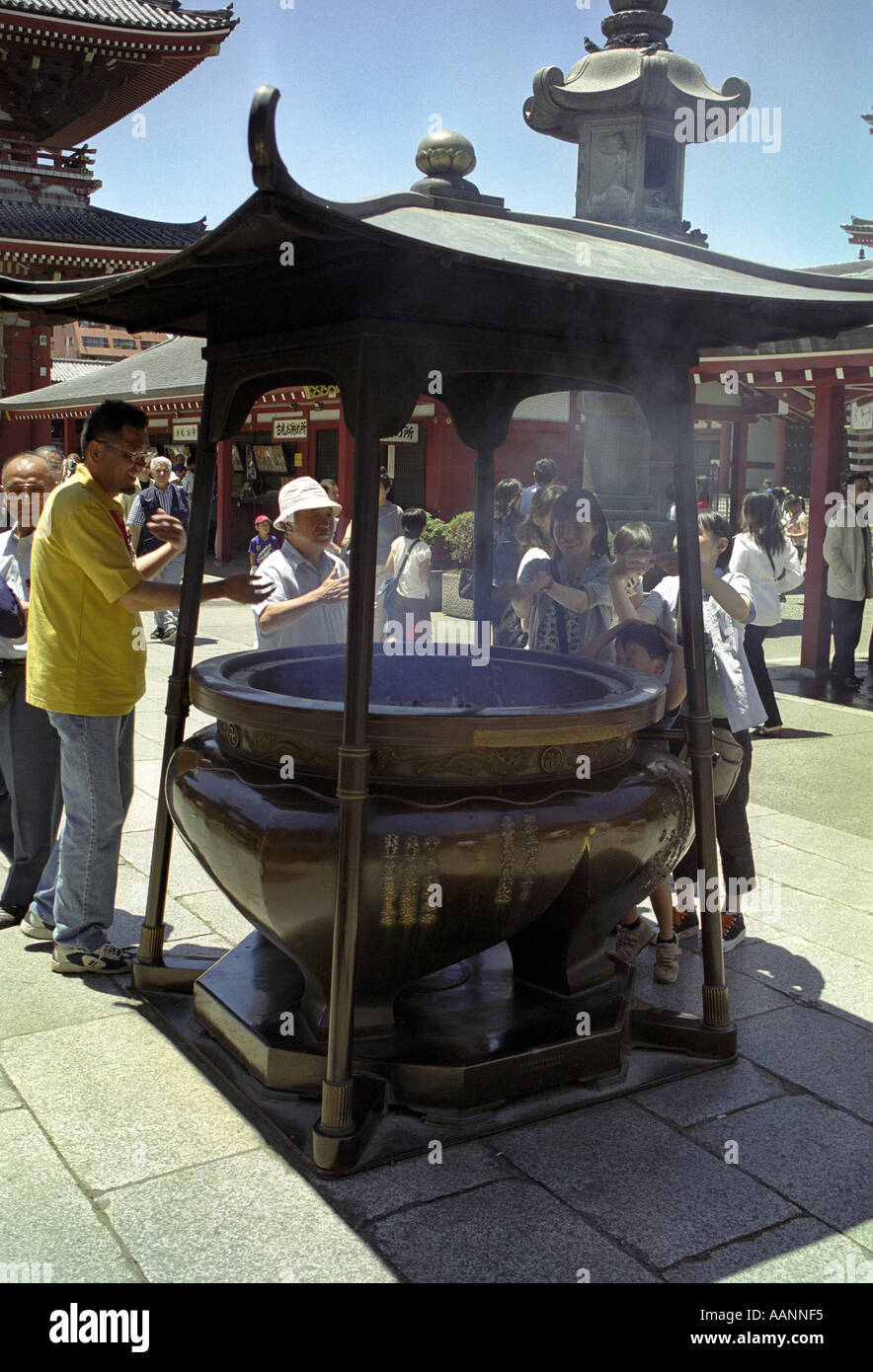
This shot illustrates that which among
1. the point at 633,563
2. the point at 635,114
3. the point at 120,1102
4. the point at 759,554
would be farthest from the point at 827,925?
the point at 635,114

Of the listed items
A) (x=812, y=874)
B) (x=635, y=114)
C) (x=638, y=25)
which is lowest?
(x=812, y=874)

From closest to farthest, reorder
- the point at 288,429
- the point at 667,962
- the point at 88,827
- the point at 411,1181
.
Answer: the point at 411,1181 < the point at 88,827 < the point at 667,962 < the point at 288,429

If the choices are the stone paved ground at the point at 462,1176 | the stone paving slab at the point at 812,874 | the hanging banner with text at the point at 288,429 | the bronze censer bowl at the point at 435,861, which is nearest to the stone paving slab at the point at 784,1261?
the stone paved ground at the point at 462,1176

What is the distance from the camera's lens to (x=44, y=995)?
3.78 m

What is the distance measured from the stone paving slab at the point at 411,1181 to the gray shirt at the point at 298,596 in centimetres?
199

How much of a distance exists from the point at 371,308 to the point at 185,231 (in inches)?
741

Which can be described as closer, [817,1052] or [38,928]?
[817,1052]

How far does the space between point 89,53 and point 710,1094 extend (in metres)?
19.5

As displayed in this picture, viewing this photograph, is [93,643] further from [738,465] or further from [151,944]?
[738,465]

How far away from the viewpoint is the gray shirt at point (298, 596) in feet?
14.0

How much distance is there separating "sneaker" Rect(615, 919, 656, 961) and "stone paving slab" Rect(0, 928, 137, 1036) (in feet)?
5.66

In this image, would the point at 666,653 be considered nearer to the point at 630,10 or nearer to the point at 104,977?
the point at 104,977

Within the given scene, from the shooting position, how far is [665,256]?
3539 mm

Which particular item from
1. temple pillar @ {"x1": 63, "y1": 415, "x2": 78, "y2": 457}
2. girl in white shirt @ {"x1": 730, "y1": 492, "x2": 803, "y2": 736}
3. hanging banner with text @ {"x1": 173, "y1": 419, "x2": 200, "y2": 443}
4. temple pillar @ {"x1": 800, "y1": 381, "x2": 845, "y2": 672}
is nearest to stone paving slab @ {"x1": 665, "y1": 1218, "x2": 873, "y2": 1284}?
girl in white shirt @ {"x1": 730, "y1": 492, "x2": 803, "y2": 736}
